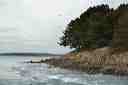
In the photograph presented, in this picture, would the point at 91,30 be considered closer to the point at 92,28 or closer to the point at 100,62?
the point at 92,28

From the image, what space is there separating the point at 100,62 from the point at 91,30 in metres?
19.6

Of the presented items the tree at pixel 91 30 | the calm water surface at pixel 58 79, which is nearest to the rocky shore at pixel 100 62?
the tree at pixel 91 30

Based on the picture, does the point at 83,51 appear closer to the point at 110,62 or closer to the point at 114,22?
the point at 114,22

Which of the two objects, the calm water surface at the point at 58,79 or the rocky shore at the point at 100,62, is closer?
the calm water surface at the point at 58,79

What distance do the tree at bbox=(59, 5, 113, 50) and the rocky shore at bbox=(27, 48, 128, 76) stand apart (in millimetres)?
3923

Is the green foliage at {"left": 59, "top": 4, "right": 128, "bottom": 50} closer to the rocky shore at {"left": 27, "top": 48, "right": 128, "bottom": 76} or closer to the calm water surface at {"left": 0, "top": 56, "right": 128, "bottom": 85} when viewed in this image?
the rocky shore at {"left": 27, "top": 48, "right": 128, "bottom": 76}

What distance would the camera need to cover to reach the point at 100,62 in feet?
347

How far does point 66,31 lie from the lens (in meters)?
142

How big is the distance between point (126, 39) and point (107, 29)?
11.5 metres

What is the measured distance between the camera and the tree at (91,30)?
392 ft

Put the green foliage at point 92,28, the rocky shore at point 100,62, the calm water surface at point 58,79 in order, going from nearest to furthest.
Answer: the calm water surface at point 58,79
the rocky shore at point 100,62
the green foliage at point 92,28

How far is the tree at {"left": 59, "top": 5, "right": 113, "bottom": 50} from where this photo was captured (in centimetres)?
11950

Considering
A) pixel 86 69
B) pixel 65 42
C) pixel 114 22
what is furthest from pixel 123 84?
pixel 65 42

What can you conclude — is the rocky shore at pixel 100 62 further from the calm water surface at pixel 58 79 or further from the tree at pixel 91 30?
the calm water surface at pixel 58 79
